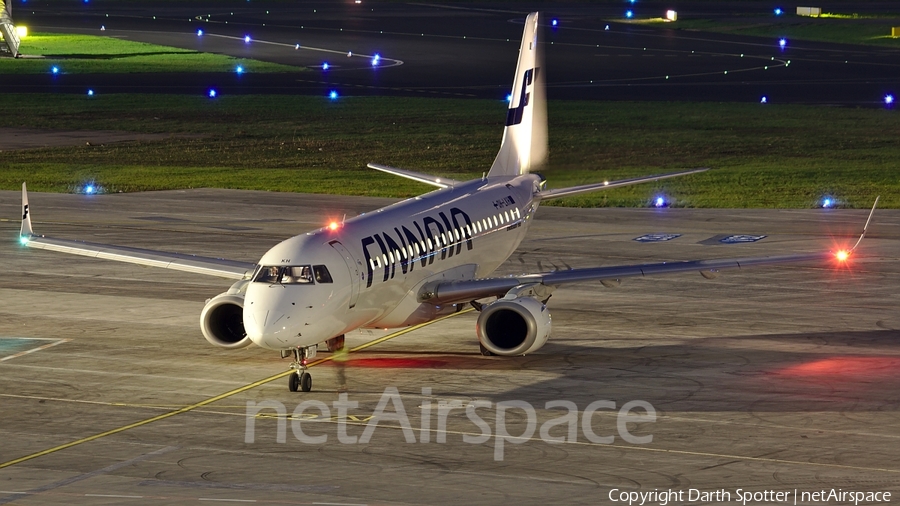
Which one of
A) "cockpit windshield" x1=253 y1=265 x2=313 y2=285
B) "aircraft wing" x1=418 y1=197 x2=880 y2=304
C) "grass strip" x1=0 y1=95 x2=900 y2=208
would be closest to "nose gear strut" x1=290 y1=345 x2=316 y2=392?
"cockpit windshield" x1=253 y1=265 x2=313 y2=285

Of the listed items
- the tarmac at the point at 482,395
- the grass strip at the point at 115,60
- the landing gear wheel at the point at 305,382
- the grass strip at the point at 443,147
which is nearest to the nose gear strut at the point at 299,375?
the landing gear wheel at the point at 305,382

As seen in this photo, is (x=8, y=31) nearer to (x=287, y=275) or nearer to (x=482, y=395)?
(x=287, y=275)

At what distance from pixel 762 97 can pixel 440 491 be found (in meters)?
74.2

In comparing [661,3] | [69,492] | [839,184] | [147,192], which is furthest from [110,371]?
[661,3]

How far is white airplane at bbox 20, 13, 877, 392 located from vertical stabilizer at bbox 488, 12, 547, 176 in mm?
2719

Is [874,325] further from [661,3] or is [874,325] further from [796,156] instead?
[661,3]

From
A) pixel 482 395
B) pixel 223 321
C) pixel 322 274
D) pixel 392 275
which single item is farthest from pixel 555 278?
pixel 223 321

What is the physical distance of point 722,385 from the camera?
30.6 meters

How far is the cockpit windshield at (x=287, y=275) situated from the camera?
29938mm

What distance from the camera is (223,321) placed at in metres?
32.5

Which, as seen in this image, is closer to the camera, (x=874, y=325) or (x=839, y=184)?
(x=874, y=325)

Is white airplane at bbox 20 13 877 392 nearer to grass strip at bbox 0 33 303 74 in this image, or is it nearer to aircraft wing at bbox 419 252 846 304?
aircraft wing at bbox 419 252 846 304

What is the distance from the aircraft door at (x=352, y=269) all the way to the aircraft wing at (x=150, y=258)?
417cm

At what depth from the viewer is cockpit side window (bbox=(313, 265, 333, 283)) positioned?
98.3ft
